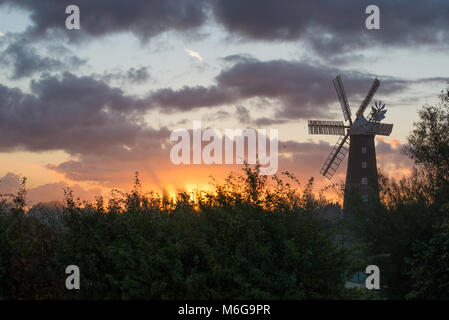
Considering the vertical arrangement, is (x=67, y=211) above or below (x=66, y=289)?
above

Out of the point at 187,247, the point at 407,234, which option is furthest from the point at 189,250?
the point at 407,234

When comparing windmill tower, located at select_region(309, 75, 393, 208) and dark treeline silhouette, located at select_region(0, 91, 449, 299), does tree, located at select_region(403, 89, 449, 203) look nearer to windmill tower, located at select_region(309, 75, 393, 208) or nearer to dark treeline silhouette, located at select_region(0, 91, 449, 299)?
windmill tower, located at select_region(309, 75, 393, 208)

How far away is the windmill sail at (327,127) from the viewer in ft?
218

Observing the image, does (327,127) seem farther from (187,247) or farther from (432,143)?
(187,247)

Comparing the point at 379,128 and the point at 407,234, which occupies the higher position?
the point at 379,128

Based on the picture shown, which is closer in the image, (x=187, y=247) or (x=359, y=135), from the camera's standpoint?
(x=187, y=247)

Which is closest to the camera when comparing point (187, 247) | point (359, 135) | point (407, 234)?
point (187, 247)

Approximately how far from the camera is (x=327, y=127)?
219ft
